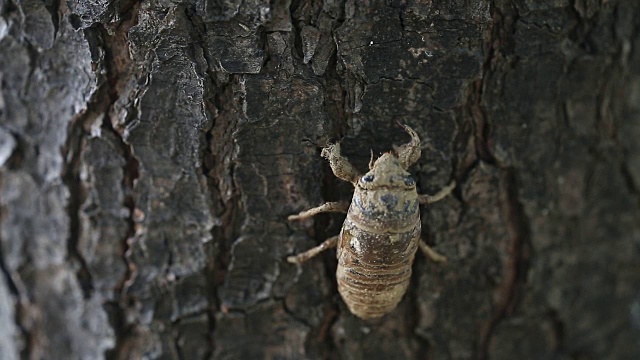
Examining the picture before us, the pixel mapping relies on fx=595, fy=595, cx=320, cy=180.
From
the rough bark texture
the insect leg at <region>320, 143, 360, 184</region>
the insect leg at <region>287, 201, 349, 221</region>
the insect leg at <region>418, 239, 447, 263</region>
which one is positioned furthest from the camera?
the insect leg at <region>418, 239, 447, 263</region>

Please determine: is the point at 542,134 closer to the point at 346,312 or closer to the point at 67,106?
the point at 346,312

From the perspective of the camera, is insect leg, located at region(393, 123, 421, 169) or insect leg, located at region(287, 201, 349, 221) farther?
insect leg, located at region(287, 201, 349, 221)

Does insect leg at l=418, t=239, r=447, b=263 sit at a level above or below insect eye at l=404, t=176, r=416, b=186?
below

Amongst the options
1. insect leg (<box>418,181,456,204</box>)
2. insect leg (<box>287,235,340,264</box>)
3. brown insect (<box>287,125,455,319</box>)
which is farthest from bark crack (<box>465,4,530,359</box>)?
insect leg (<box>287,235,340,264</box>)

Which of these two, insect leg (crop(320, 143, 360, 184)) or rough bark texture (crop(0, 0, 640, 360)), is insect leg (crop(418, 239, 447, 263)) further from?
insect leg (crop(320, 143, 360, 184))

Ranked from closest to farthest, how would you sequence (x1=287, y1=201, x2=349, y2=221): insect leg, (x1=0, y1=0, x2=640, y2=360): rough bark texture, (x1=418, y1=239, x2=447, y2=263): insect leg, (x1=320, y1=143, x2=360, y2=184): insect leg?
(x1=0, y1=0, x2=640, y2=360): rough bark texture < (x1=320, y1=143, x2=360, y2=184): insect leg < (x1=287, y1=201, x2=349, y2=221): insect leg < (x1=418, y1=239, x2=447, y2=263): insect leg

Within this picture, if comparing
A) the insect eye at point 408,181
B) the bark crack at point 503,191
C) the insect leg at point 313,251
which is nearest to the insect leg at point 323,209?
the insect leg at point 313,251

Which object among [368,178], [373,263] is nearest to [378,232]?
[373,263]

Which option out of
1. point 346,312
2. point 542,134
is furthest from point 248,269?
point 542,134

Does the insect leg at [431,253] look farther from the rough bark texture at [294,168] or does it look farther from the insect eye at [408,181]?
the insect eye at [408,181]

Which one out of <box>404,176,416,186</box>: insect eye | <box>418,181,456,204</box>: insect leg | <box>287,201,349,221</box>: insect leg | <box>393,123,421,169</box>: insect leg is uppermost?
<box>393,123,421,169</box>: insect leg
